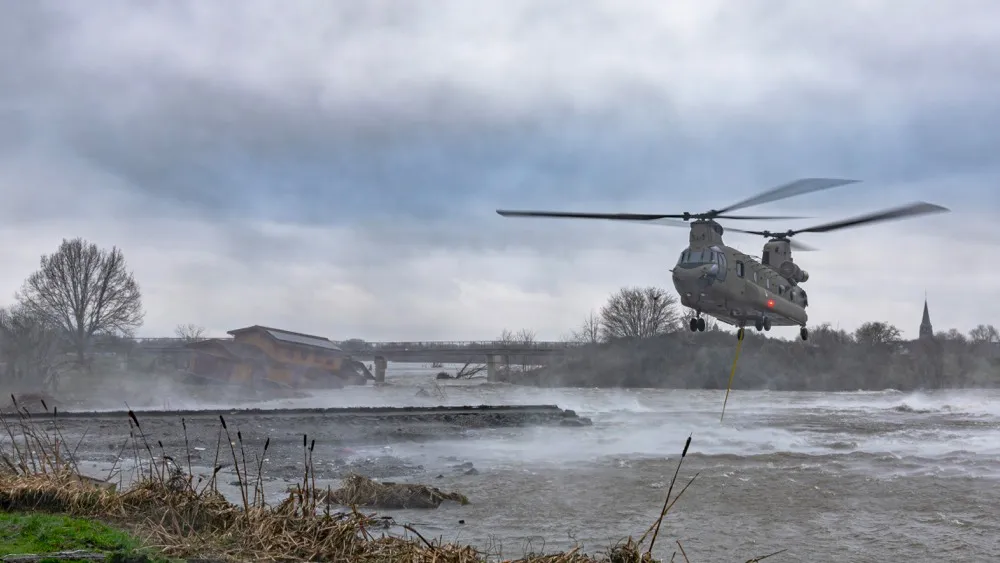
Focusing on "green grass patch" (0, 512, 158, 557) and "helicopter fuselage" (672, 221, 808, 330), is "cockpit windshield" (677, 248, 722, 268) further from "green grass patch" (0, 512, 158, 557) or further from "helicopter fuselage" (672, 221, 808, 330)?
"green grass patch" (0, 512, 158, 557)

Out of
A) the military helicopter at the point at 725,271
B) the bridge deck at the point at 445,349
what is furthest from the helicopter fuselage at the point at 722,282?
the bridge deck at the point at 445,349

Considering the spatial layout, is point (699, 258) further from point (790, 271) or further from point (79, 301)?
point (79, 301)

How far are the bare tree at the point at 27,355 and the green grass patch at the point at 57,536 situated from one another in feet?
188

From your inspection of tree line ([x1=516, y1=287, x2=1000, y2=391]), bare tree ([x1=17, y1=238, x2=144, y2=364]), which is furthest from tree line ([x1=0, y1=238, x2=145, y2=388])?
tree line ([x1=516, y1=287, x2=1000, y2=391])

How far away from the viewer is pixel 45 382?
62.3 metres

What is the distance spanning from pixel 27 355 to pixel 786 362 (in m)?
86.6

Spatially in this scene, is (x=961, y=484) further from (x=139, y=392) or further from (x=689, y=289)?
(x=139, y=392)

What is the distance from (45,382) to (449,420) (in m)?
36.5

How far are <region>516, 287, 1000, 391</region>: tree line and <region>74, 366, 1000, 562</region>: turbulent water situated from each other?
5725 cm

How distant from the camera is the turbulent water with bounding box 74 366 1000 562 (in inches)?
699

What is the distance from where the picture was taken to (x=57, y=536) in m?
9.74

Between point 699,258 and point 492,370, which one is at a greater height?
point 699,258

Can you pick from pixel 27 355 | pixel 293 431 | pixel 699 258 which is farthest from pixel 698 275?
pixel 27 355

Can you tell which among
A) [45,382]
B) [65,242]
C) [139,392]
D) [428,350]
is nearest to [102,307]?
[65,242]
